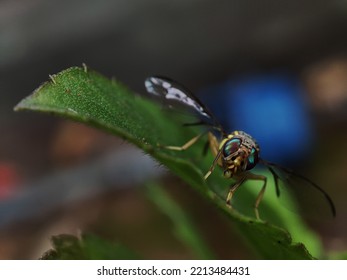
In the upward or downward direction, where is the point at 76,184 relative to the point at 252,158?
downward

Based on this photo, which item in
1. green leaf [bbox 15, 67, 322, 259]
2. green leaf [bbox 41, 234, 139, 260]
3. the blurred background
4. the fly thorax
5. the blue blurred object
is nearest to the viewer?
green leaf [bbox 15, 67, 322, 259]

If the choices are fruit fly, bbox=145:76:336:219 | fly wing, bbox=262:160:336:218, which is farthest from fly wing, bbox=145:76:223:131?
fly wing, bbox=262:160:336:218

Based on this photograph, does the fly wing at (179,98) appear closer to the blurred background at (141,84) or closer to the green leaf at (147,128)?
the green leaf at (147,128)

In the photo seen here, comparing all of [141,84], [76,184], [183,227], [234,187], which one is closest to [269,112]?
[141,84]

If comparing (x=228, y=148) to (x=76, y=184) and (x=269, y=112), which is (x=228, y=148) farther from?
(x=269, y=112)

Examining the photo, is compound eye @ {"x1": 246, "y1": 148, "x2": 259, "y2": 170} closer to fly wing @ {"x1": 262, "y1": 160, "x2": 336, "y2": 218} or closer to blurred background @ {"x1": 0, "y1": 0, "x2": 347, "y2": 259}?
fly wing @ {"x1": 262, "y1": 160, "x2": 336, "y2": 218}
